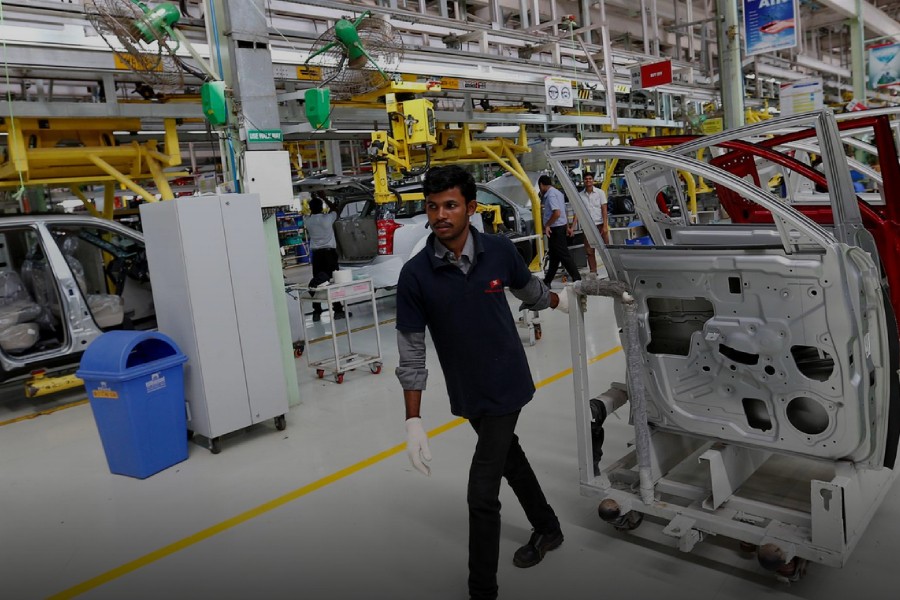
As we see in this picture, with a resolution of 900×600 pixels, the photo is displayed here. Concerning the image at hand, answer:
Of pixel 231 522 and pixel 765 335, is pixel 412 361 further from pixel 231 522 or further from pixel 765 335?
pixel 231 522

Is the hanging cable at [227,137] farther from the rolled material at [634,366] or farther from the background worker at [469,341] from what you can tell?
the rolled material at [634,366]

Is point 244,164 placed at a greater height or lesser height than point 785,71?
lesser

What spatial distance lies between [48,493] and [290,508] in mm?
1530

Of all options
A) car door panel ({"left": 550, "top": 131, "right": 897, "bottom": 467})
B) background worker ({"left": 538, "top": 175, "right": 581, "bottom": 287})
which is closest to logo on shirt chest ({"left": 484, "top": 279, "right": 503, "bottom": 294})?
car door panel ({"left": 550, "top": 131, "right": 897, "bottom": 467})

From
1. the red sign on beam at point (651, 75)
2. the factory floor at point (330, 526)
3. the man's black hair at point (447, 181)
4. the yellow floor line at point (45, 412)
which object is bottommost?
the factory floor at point (330, 526)

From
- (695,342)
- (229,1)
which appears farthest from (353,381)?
(695,342)

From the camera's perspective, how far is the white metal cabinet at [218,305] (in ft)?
13.9

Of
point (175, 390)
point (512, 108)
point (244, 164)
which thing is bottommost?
point (175, 390)

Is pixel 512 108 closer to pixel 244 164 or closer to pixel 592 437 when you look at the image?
pixel 244 164

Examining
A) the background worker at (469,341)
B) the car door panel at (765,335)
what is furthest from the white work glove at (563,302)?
the background worker at (469,341)

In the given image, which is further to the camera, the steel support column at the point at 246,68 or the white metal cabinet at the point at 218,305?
the steel support column at the point at 246,68

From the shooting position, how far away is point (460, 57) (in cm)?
751

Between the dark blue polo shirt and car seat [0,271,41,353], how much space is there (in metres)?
4.31

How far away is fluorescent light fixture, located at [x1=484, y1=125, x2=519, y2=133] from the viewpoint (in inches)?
393
